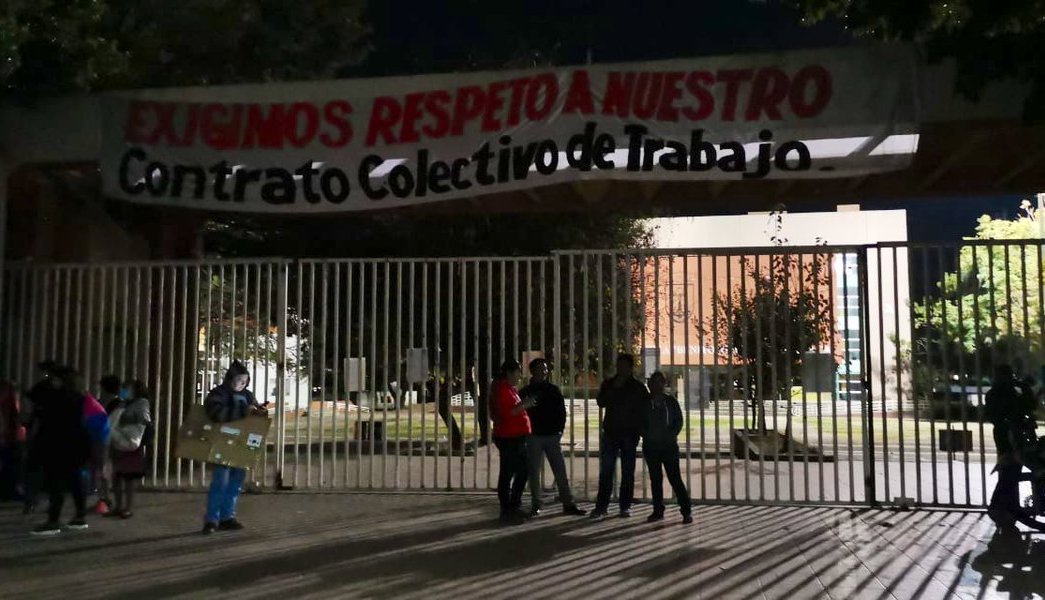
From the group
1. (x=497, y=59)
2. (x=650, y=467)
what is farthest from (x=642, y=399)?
(x=497, y=59)

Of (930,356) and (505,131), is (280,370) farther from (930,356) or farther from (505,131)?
(930,356)

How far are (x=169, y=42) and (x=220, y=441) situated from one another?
7.11m

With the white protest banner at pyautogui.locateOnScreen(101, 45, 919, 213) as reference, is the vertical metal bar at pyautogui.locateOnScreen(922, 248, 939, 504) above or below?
below

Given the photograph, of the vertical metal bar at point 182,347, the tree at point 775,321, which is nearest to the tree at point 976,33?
the tree at point 775,321

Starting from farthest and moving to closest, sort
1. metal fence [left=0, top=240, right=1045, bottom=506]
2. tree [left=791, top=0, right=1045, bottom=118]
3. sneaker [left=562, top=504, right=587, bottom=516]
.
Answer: metal fence [left=0, top=240, right=1045, bottom=506], sneaker [left=562, top=504, right=587, bottom=516], tree [left=791, top=0, right=1045, bottom=118]

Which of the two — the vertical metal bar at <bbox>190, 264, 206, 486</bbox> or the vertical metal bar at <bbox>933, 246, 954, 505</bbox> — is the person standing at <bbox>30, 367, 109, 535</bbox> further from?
the vertical metal bar at <bbox>933, 246, 954, 505</bbox>

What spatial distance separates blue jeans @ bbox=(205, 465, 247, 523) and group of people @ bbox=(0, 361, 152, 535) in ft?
3.40

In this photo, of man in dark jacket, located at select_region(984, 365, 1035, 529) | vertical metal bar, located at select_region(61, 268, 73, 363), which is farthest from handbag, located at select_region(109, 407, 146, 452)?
man in dark jacket, located at select_region(984, 365, 1035, 529)

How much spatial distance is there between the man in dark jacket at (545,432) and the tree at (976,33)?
187 inches

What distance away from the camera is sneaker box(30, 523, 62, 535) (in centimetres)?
795

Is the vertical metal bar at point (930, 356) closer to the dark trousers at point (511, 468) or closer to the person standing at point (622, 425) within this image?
the person standing at point (622, 425)

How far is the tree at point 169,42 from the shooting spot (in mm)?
9188

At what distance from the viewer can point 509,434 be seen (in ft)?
28.5

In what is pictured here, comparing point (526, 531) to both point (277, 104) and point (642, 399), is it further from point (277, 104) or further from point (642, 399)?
point (277, 104)
